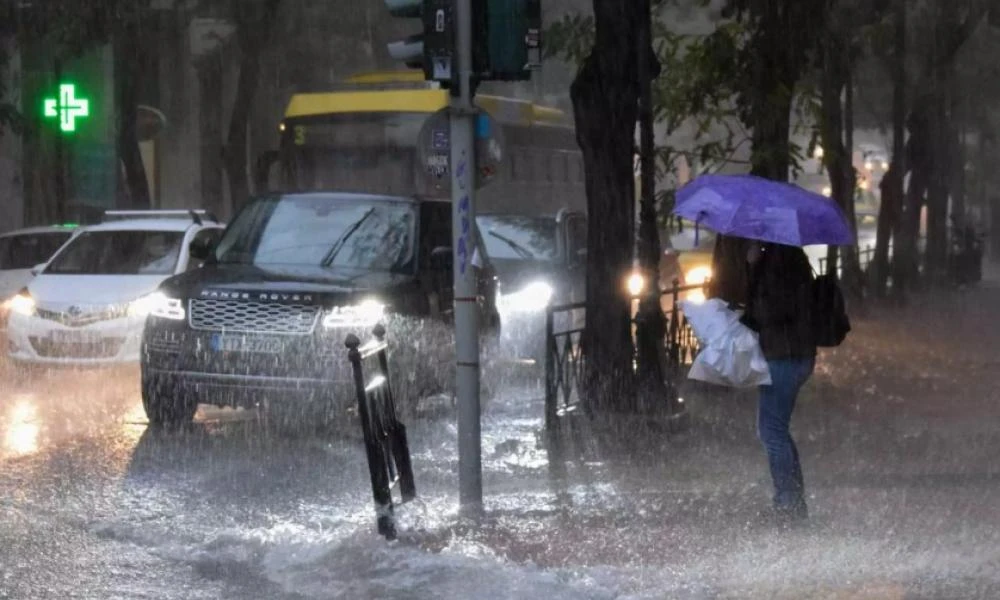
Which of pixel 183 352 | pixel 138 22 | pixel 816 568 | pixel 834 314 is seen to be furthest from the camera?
pixel 138 22

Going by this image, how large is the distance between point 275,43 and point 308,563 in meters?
26.5

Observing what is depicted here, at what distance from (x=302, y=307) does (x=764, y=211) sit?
174 inches

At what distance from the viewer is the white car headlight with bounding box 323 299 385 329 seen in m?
12.0

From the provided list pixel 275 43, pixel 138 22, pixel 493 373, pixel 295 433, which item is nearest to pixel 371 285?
pixel 295 433

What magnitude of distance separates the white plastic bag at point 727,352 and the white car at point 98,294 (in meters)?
6.39

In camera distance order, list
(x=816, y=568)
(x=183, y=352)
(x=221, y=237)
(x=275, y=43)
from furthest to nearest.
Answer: (x=275, y=43)
(x=221, y=237)
(x=183, y=352)
(x=816, y=568)

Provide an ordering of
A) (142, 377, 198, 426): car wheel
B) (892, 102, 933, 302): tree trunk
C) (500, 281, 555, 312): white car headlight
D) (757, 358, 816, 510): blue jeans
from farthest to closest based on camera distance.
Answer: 1. (892, 102, 933, 302): tree trunk
2. (500, 281, 555, 312): white car headlight
3. (142, 377, 198, 426): car wheel
4. (757, 358, 816, 510): blue jeans

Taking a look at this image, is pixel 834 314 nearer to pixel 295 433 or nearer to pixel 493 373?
pixel 295 433

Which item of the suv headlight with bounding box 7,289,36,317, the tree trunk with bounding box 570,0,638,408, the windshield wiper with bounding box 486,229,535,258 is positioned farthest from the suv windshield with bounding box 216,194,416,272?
the windshield wiper with bounding box 486,229,535,258

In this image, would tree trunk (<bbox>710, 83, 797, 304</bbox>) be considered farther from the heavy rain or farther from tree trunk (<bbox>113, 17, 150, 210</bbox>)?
tree trunk (<bbox>113, 17, 150, 210</bbox>)

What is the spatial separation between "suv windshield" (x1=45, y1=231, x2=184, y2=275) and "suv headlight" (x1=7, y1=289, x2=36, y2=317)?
24.2 inches

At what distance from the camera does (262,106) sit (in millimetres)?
39125

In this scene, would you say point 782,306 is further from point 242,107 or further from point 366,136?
point 242,107

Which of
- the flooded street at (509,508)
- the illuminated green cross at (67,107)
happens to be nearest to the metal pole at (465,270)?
the flooded street at (509,508)
